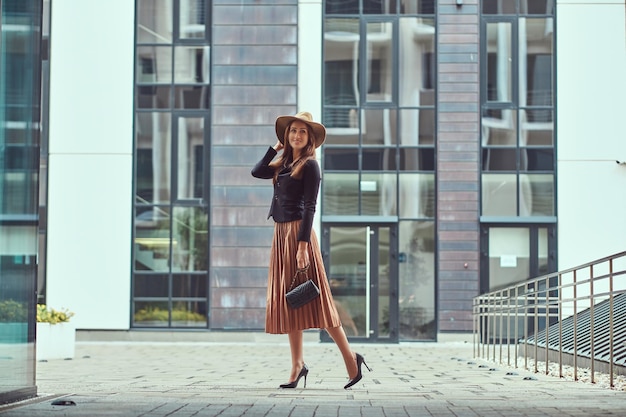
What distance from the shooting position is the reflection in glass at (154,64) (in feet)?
77.6

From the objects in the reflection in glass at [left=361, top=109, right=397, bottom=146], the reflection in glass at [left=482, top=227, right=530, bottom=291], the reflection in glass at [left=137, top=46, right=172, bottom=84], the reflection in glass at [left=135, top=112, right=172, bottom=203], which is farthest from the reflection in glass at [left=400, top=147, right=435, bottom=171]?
the reflection in glass at [left=137, top=46, right=172, bottom=84]

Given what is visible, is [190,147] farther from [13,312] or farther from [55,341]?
[13,312]

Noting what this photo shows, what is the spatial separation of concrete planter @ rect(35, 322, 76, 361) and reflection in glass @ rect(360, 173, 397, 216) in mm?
8622

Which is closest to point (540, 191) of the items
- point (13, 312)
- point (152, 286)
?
point (152, 286)

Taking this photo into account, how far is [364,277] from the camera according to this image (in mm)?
23328

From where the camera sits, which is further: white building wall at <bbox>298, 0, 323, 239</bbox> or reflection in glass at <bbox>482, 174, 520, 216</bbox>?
white building wall at <bbox>298, 0, 323, 239</bbox>

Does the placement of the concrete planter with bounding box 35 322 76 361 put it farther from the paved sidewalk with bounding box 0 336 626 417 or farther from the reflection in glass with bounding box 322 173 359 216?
the reflection in glass with bounding box 322 173 359 216

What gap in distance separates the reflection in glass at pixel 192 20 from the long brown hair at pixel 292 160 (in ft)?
Result: 51.3

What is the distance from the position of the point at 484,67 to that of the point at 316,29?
10.9 feet

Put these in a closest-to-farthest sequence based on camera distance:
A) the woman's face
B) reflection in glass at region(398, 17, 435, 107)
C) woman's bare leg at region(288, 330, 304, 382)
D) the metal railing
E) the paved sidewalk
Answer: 1. the paved sidewalk
2. woman's bare leg at region(288, 330, 304, 382)
3. the woman's face
4. the metal railing
5. reflection in glass at region(398, 17, 435, 107)

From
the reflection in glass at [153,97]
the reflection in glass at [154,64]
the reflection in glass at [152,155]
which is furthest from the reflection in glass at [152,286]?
the reflection in glass at [154,64]

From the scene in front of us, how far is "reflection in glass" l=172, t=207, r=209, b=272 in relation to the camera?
76.8 feet

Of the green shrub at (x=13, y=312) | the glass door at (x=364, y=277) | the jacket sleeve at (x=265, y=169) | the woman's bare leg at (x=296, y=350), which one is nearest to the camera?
the green shrub at (x=13, y=312)

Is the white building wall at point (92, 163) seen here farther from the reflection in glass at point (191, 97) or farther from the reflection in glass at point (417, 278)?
the reflection in glass at point (417, 278)
